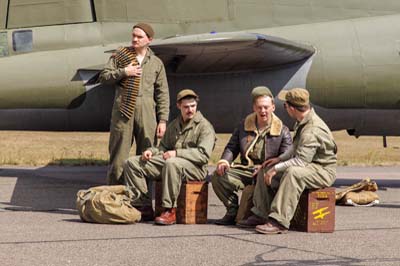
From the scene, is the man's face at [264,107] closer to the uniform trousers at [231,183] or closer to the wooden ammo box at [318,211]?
the uniform trousers at [231,183]

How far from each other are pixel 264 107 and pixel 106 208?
1.98m

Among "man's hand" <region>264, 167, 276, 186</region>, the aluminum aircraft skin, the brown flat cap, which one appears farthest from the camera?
the aluminum aircraft skin

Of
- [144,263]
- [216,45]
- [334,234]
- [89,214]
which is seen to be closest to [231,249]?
[144,263]

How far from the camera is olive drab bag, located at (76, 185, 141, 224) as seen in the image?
25.8 feet

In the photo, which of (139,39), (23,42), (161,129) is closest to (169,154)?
(161,129)

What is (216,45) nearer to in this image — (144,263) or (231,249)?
(231,249)

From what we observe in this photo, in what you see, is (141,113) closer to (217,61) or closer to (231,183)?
(231,183)

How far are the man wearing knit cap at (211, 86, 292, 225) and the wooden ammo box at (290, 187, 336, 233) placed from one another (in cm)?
67

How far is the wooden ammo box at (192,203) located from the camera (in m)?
8.02

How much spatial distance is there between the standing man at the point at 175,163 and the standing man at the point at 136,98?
2.26 feet

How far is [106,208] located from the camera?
786 cm

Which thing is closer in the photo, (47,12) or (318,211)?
(318,211)

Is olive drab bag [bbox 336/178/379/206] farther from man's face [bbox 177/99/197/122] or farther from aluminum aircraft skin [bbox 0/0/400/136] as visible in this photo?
man's face [bbox 177/99/197/122]

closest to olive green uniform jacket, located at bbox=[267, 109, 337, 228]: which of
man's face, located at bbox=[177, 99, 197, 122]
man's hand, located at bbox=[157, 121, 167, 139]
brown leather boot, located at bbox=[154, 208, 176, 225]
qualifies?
brown leather boot, located at bbox=[154, 208, 176, 225]
